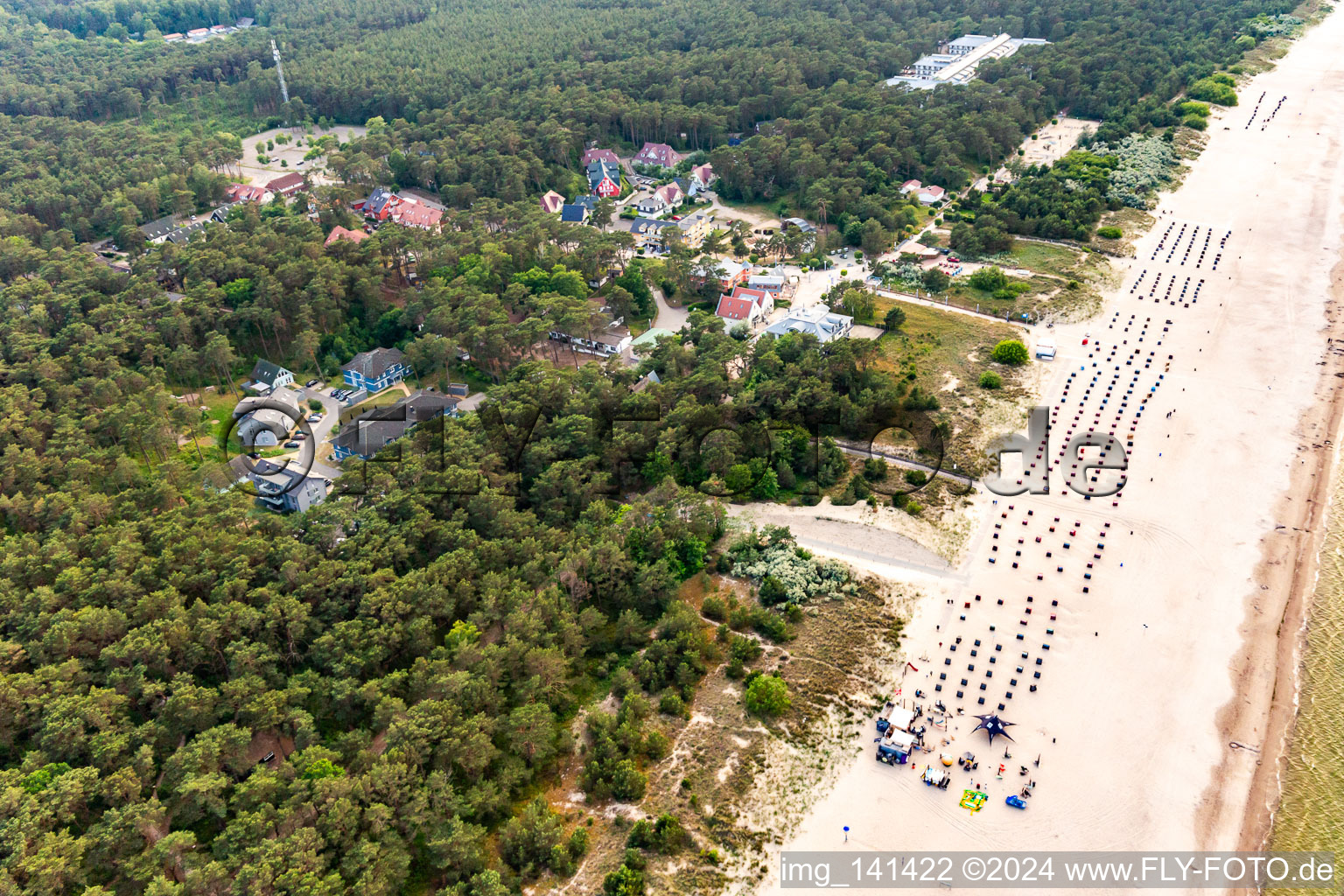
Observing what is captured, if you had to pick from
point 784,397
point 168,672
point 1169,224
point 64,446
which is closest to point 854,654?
point 784,397

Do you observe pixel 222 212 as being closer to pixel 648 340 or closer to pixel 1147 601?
pixel 648 340

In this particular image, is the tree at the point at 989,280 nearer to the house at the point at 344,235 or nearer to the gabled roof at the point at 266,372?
the house at the point at 344,235

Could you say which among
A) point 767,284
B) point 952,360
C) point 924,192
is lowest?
point 952,360

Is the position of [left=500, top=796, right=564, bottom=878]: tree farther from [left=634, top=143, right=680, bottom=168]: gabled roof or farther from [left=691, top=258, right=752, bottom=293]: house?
[left=634, top=143, right=680, bottom=168]: gabled roof

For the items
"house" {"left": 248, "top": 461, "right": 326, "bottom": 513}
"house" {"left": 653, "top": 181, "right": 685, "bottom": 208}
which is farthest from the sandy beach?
"house" {"left": 653, "top": 181, "right": 685, "bottom": 208}

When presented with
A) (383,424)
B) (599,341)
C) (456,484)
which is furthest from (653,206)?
(456,484)
